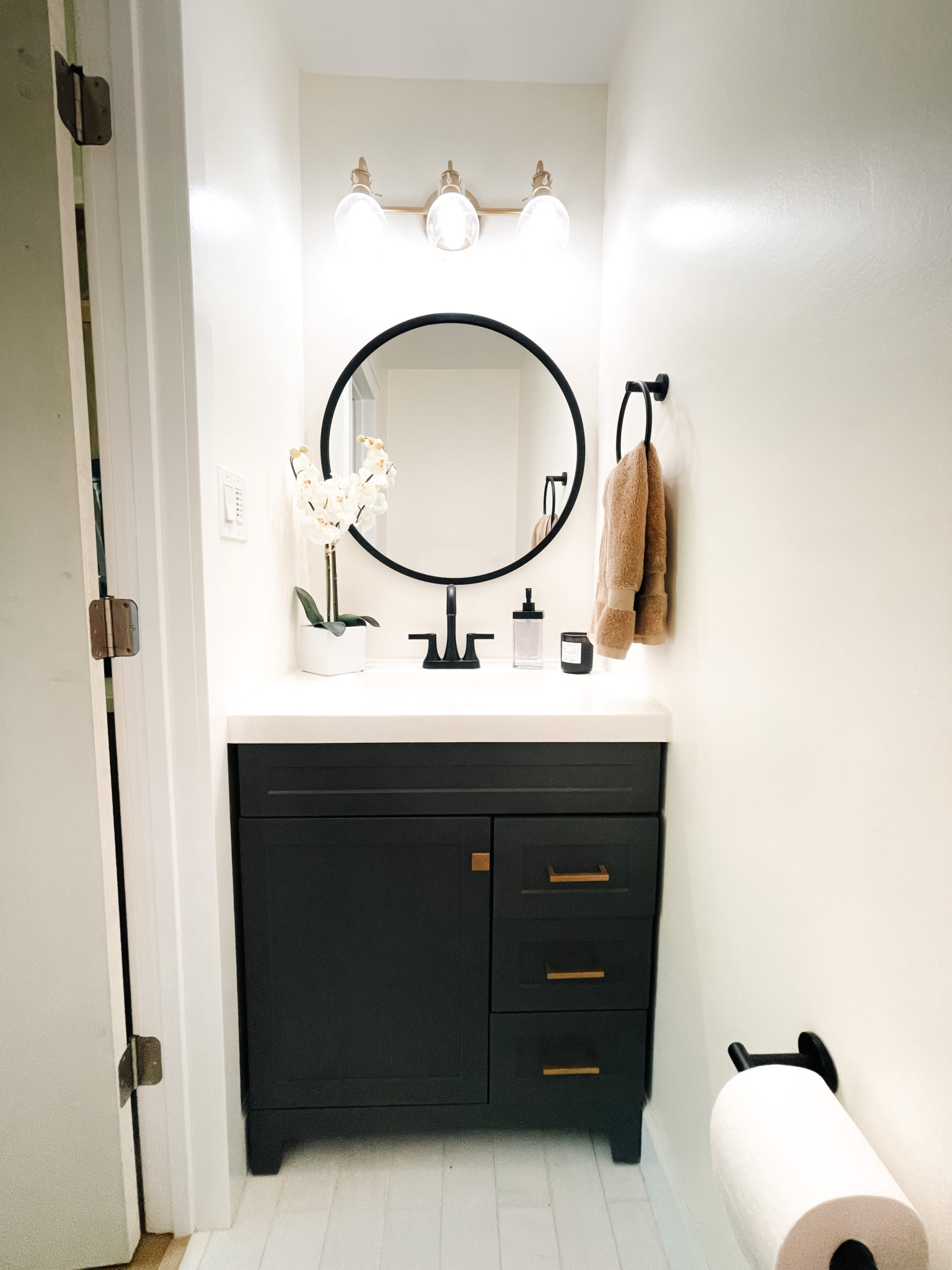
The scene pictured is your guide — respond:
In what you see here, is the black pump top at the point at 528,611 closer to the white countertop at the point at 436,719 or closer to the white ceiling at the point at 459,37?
the white countertop at the point at 436,719

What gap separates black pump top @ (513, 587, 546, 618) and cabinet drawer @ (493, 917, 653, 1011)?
796 mm

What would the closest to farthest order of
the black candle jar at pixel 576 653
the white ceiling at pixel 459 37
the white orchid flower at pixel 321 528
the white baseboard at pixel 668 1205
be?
1. the white baseboard at pixel 668 1205
2. the white ceiling at pixel 459 37
3. the white orchid flower at pixel 321 528
4. the black candle jar at pixel 576 653

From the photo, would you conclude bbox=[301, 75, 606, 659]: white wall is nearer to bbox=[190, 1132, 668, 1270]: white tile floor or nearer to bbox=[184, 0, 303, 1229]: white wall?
bbox=[184, 0, 303, 1229]: white wall

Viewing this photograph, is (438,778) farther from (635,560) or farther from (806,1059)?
(806,1059)

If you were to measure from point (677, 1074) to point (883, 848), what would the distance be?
0.79 metres

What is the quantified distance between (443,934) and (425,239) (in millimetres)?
1733

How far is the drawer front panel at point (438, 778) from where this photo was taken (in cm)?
111

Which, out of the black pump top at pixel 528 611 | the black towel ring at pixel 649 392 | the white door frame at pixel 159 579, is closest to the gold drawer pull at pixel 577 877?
the white door frame at pixel 159 579

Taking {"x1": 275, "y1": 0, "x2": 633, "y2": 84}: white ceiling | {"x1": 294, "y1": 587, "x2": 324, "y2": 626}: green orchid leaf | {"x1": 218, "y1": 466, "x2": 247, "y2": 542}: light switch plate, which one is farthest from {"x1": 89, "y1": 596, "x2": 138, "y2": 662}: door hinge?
{"x1": 275, "y1": 0, "x2": 633, "y2": 84}: white ceiling

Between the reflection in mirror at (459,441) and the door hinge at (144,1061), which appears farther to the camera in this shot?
the reflection in mirror at (459,441)

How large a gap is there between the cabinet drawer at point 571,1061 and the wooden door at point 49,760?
26.8 inches

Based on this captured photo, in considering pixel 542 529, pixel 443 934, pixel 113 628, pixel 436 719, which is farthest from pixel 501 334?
pixel 443 934

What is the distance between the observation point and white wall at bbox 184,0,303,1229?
100 cm

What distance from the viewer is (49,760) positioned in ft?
3.04
